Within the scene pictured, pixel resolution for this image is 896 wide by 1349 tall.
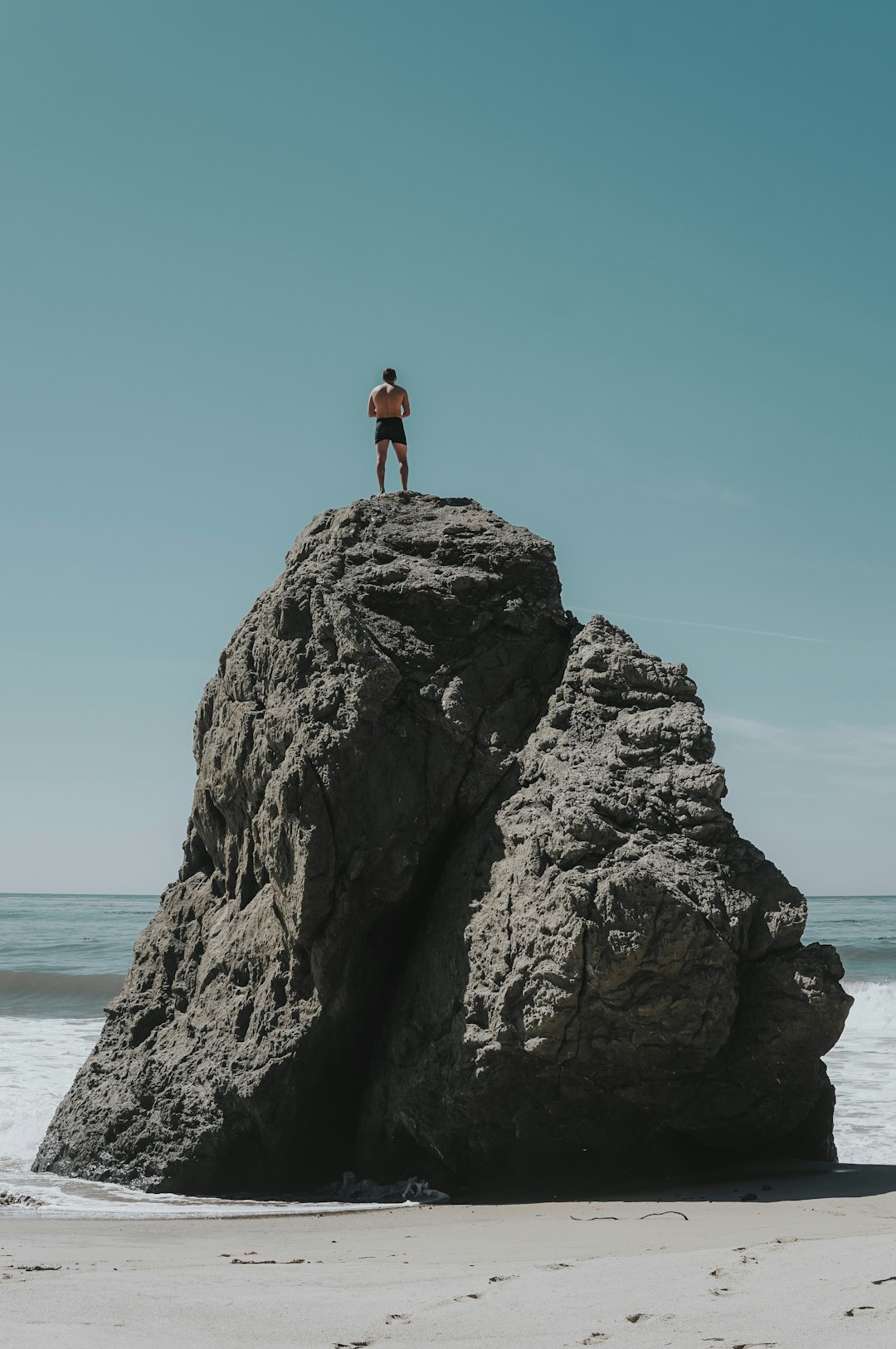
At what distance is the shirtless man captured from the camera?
929cm

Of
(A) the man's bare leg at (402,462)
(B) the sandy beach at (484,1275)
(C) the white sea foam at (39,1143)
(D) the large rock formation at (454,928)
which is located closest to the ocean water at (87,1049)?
(C) the white sea foam at (39,1143)

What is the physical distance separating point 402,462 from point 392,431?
0.32 metres

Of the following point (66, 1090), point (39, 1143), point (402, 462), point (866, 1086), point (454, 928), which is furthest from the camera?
point (866, 1086)

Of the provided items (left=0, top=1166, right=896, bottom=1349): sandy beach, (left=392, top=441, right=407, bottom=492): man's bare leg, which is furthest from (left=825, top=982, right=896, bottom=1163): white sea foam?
(left=392, top=441, right=407, bottom=492): man's bare leg

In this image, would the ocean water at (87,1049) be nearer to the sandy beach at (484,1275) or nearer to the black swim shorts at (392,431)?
the sandy beach at (484,1275)

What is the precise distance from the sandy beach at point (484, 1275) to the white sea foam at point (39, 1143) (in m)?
0.27

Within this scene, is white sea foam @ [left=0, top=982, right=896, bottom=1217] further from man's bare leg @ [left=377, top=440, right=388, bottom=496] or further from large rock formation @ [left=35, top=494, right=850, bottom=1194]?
man's bare leg @ [left=377, top=440, right=388, bottom=496]

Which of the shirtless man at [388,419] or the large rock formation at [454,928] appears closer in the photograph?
the large rock formation at [454,928]

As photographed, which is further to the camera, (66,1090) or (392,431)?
(66,1090)

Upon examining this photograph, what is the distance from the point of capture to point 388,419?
936 cm

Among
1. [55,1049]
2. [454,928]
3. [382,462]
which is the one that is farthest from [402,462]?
[55,1049]

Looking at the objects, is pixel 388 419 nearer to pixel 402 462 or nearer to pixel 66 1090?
pixel 402 462

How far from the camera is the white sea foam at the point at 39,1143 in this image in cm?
639

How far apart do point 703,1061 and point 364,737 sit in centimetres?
265
